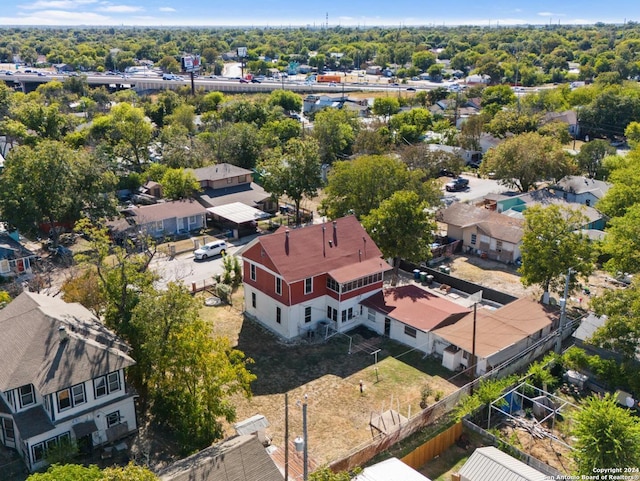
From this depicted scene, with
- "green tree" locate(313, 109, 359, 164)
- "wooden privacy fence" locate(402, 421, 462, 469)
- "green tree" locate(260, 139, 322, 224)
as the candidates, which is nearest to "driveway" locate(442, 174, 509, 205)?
"green tree" locate(313, 109, 359, 164)

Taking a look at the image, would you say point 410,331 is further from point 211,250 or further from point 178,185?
point 178,185

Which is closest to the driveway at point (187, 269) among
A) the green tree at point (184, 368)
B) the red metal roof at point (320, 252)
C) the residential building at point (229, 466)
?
the red metal roof at point (320, 252)

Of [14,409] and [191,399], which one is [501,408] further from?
[14,409]

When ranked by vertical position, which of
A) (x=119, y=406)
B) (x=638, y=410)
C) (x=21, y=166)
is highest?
(x=21, y=166)

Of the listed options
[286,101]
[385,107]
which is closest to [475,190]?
[385,107]

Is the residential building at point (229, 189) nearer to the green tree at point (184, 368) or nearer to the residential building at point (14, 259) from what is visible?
the residential building at point (14, 259)

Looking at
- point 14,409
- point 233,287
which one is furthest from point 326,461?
point 233,287

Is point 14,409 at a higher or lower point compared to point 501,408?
higher
